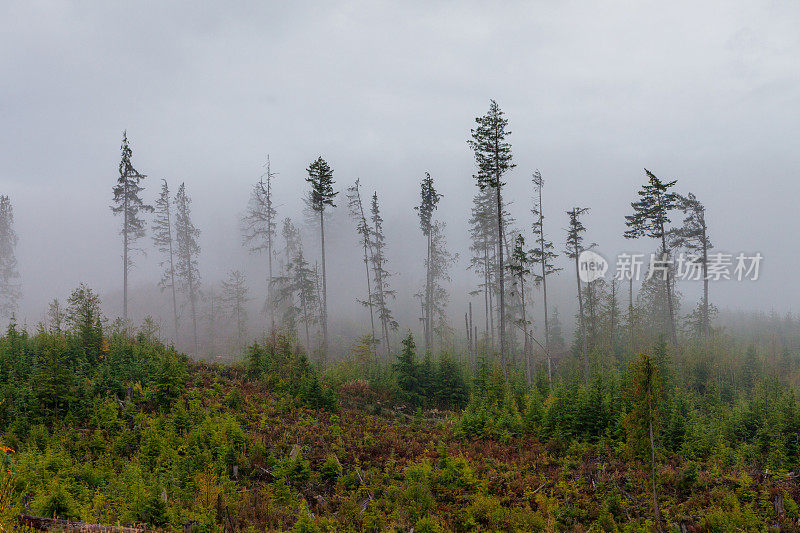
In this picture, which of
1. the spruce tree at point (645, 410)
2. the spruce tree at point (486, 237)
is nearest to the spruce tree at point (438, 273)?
the spruce tree at point (486, 237)

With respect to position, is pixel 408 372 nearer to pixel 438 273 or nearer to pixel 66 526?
pixel 66 526

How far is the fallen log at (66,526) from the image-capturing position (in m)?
6.27

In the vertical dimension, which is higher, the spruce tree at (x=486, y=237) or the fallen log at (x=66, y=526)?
the spruce tree at (x=486, y=237)

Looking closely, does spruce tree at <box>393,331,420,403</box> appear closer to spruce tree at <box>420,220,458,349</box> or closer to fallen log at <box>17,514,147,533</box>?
fallen log at <box>17,514,147,533</box>

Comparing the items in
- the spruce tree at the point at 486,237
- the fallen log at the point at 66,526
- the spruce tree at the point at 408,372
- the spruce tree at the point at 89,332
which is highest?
the spruce tree at the point at 486,237

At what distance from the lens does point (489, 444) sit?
45.6 feet

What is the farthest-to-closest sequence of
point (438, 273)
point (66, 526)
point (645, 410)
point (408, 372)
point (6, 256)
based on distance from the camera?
point (6, 256) < point (438, 273) < point (408, 372) < point (645, 410) < point (66, 526)

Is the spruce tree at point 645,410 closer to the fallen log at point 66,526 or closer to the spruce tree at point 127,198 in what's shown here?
the fallen log at point 66,526

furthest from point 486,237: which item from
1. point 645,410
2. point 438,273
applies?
point 645,410

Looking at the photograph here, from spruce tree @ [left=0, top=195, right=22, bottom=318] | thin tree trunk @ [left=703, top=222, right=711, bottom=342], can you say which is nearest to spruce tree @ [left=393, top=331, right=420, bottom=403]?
thin tree trunk @ [left=703, top=222, right=711, bottom=342]

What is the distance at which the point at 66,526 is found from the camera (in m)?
6.49

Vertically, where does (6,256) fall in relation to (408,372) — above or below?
above

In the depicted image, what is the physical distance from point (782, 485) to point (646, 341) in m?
25.6

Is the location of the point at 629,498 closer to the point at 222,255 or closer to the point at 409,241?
the point at 409,241
